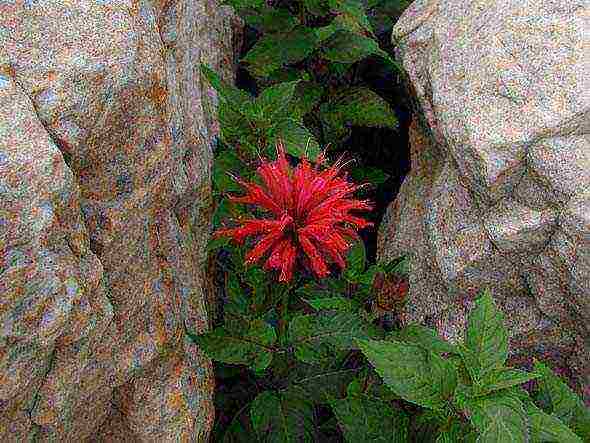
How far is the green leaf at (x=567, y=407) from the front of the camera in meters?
1.60

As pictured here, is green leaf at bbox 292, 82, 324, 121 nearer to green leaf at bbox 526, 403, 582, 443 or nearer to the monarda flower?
the monarda flower

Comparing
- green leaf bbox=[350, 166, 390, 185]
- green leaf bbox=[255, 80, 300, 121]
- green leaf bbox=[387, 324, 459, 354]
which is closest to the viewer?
green leaf bbox=[387, 324, 459, 354]

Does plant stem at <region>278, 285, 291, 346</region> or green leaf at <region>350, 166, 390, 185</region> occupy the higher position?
green leaf at <region>350, 166, 390, 185</region>

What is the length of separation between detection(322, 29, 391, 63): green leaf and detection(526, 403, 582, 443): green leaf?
4.39 ft

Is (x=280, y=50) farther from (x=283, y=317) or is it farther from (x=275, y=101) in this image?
(x=283, y=317)

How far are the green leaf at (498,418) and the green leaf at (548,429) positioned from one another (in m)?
0.10

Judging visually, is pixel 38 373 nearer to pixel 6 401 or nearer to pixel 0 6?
pixel 6 401

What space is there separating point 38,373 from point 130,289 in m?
0.28

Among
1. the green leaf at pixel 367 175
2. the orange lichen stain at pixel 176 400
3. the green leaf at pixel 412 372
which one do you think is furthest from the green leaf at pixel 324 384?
the green leaf at pixel 367 175

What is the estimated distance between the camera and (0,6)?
1287 mm

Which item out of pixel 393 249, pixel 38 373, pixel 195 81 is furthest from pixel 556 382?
pixel 195 81

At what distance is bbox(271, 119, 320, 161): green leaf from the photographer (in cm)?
181

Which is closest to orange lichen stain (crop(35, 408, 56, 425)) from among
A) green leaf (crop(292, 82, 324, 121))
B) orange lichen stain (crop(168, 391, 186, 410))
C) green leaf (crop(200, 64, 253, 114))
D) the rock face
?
the rock face

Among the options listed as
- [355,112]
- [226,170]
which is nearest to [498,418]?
[226,170]
